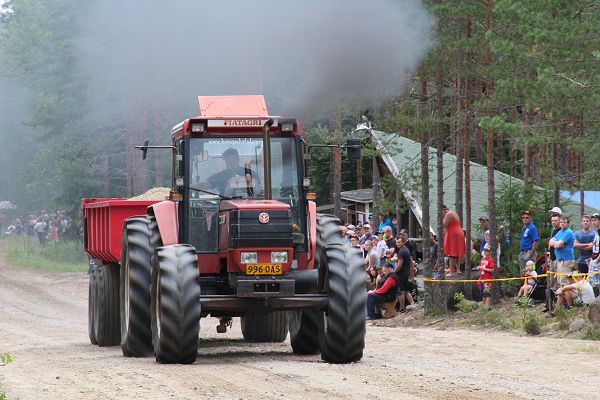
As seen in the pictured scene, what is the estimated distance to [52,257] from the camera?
4794 centimetres

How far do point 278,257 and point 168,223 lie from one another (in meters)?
1.48

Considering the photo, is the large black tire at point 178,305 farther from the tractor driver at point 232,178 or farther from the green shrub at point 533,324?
the green shrub at point 533,324

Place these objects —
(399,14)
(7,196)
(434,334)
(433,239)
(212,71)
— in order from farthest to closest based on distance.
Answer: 1. (7,196)
2. (433,239)
3. (212,71)
4. (399,14)
5. (434,334)

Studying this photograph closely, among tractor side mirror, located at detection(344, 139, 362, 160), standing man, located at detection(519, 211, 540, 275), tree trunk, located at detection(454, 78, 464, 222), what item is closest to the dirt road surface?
tractor side mirror, located at detection(344, 139, 362, 160)

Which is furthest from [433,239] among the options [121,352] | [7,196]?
[7,196]

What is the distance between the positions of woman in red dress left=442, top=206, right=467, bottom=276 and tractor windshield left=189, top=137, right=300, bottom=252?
1081cm

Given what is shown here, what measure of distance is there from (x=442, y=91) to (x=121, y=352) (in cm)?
1138

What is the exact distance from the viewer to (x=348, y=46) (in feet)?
60.0

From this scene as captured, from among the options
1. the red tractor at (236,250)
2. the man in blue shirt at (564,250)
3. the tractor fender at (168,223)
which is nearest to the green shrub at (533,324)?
the man in blue shirt at (564,250)

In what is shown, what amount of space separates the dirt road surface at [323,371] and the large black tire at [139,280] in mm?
301

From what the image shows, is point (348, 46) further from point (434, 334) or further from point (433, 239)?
point (433, 239)

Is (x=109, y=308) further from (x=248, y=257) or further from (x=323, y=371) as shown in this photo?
(x=323, y=371)

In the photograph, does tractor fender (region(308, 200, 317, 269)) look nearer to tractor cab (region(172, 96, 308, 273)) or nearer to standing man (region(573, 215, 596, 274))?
tractor cab (region(172, 96, 308, 273))

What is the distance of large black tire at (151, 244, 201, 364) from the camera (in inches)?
485
